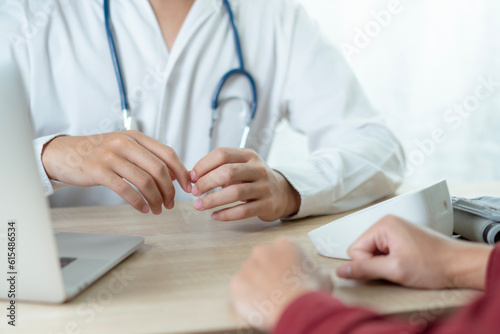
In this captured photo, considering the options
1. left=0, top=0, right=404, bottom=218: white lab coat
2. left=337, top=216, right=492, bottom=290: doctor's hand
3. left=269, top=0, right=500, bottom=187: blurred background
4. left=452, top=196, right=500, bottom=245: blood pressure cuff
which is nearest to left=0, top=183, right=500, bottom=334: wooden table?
left=337, top=216, right=492, bottom=290: doctor's hand

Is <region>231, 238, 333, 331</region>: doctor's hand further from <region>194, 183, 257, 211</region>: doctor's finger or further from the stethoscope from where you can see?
the stethoscope

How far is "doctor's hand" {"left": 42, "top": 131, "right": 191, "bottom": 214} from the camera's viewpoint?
684 millimetres

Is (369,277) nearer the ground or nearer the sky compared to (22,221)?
nearer the ground

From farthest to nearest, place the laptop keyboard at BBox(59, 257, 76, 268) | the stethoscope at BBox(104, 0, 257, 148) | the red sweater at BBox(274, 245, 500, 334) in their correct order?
1. the stethoscope at BBox(104, 0, 257, 148)
2. the laptop keyboard at BBox(59, 257, 76, 268)
3. the red sweater at BBox(274, 245, 500, 334)

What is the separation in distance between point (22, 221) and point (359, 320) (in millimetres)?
299

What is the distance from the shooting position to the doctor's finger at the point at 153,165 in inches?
26.8

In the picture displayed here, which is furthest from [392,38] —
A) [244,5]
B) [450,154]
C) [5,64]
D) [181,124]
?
[5,64]

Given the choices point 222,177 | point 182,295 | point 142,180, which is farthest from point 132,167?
point 182,295

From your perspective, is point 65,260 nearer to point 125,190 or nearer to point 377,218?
point 125,190

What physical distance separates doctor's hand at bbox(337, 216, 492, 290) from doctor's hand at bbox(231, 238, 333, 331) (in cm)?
6

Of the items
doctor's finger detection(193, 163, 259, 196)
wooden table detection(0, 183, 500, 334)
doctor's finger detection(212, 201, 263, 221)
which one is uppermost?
doctor's finger detection(193, 163, 259, 196)

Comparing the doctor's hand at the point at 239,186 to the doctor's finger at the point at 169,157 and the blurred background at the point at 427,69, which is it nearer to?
the doctor's finger at the point at 169,157

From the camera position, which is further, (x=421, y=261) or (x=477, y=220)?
(x=477, y=220)

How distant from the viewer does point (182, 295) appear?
1.62 ft
